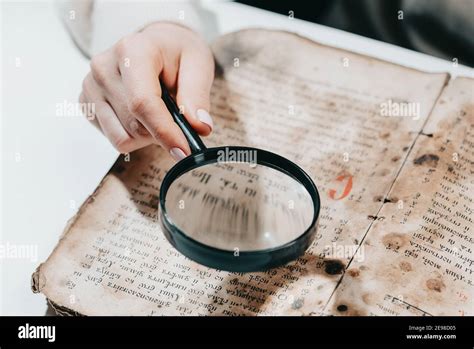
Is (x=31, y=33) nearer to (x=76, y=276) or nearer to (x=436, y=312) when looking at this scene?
(x=76, y=276)

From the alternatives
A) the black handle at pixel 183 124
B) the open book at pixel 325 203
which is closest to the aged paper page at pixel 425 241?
the open book at pixel 325 203

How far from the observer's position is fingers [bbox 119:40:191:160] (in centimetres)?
99

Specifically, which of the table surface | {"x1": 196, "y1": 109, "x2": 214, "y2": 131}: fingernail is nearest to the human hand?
{"x1": 196, "y1": 109, "x2": 214, "y2": 131}: fingernail

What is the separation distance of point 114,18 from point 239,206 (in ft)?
2.54

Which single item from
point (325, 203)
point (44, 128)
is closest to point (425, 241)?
point (325, 203)

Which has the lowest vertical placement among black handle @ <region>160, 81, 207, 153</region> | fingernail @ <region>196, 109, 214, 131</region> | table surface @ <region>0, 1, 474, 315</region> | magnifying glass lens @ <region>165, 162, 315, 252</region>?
table surface @ <region>0, 1, 474, 315</region>

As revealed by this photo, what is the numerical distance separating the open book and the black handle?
0.13 meters

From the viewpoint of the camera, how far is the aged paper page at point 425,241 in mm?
938

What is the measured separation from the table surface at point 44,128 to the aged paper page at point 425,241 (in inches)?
13.9

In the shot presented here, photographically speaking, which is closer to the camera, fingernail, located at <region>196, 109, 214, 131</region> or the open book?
the open book

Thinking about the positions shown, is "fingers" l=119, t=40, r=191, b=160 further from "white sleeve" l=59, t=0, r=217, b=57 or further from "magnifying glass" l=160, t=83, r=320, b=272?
"white sleeve" l=59, t=0, r=217, b=57

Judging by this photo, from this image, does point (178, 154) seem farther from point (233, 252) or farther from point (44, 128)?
point (44, 128)

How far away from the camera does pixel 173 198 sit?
872 millimetres

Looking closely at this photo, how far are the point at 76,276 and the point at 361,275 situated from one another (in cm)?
45
